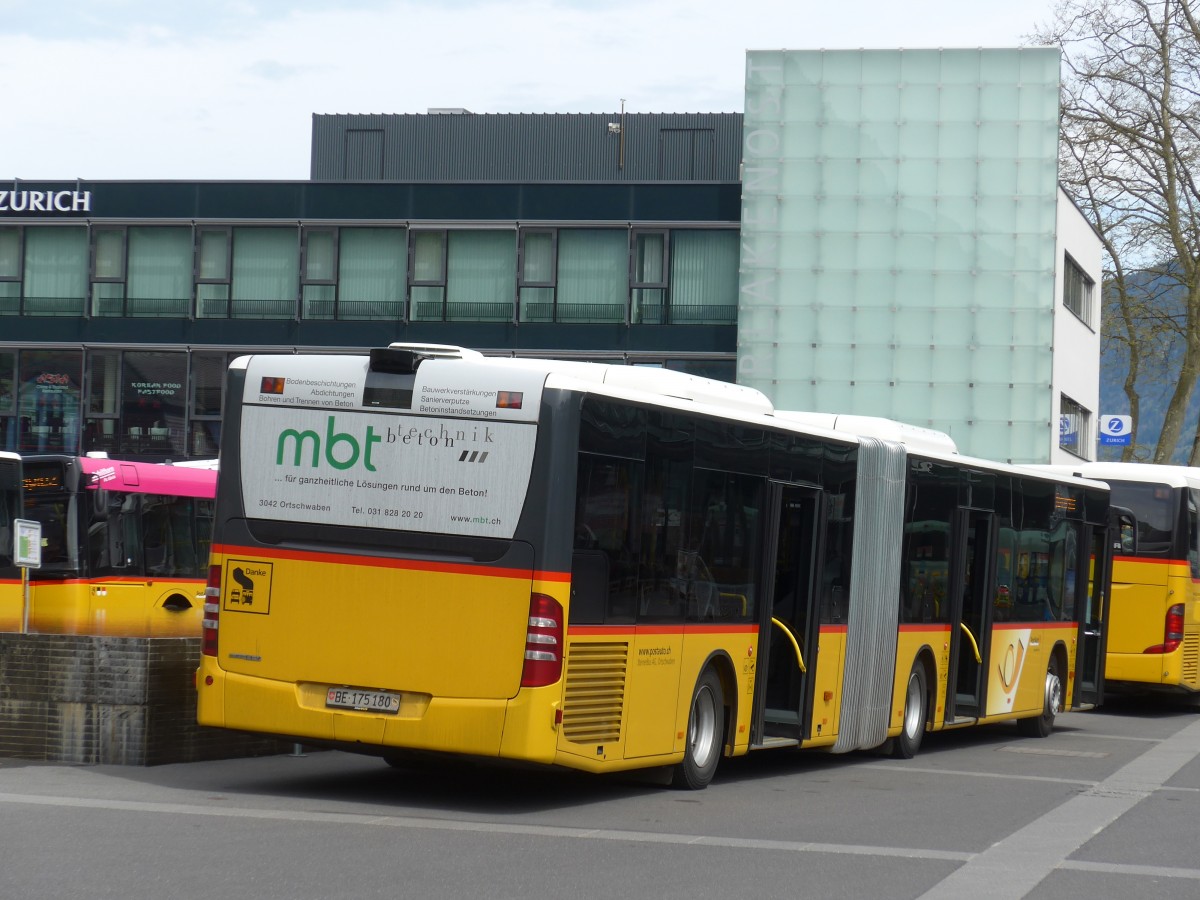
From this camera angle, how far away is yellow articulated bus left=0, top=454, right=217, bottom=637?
2611 cm

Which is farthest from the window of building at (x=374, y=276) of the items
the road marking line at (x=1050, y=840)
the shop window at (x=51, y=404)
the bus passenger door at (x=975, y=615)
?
the road marking line at (x=1050, y=840)

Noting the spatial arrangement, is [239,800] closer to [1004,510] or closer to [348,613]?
[348,613]

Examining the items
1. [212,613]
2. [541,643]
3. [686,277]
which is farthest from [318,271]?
[541,643]

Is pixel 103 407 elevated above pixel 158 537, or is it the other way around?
pixel 103 407

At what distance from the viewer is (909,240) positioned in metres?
41.4

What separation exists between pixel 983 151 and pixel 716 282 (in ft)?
21.7

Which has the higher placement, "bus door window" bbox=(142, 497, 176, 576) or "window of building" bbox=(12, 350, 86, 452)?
"window of building" bbox=(12, 350, 86, 452)

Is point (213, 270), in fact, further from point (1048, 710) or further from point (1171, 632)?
point (1048, 710)

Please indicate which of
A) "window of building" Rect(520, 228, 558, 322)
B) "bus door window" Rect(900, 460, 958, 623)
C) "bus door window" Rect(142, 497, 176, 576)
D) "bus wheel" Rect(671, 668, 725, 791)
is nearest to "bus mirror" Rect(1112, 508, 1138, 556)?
"bus door window" Rect(900, 460, 958, 623)

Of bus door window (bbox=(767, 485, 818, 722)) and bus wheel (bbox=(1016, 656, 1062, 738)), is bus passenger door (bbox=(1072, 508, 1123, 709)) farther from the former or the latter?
bus door window (bbox=(767, 485, 818, 722))

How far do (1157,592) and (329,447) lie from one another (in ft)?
50.5

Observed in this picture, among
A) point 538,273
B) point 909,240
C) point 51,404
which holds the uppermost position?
point 909,240

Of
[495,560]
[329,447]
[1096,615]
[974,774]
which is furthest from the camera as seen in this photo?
[1096,615]

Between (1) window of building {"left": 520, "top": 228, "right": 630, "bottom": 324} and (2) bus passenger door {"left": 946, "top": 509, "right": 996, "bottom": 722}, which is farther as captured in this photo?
(1) window of building {"left": 520, "top": 228, "right": 630, "bottom": 324}
